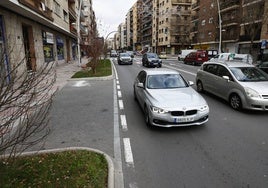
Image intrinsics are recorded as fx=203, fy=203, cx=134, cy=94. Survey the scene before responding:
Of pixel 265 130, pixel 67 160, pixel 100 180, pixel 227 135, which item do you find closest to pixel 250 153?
pixel 227 135

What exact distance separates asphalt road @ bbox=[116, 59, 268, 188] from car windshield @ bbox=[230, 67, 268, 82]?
59.6 inches

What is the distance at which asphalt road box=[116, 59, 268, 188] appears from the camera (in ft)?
10.7

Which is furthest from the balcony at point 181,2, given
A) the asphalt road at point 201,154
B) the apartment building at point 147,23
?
the asphalt road at point 201,154

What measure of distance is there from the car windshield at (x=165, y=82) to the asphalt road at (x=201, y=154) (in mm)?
1132

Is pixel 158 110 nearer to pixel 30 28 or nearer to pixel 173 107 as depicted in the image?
pixel 173 107

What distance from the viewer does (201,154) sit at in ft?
13.4

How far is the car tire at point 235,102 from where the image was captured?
680 cm

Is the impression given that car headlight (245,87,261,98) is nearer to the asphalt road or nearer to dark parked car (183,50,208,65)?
the asphalt road

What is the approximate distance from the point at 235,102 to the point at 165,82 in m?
2.61

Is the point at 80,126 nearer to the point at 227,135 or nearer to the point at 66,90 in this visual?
the point at 227,135

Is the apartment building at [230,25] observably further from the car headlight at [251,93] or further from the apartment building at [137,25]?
the apartment building at [137,25]

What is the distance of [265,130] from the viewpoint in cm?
522

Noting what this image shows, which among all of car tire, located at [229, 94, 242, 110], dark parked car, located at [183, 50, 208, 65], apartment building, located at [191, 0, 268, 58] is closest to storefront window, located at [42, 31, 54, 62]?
dark parked car, located at [183, 50, 208, 65]

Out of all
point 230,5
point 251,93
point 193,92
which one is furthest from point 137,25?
point 193,92
